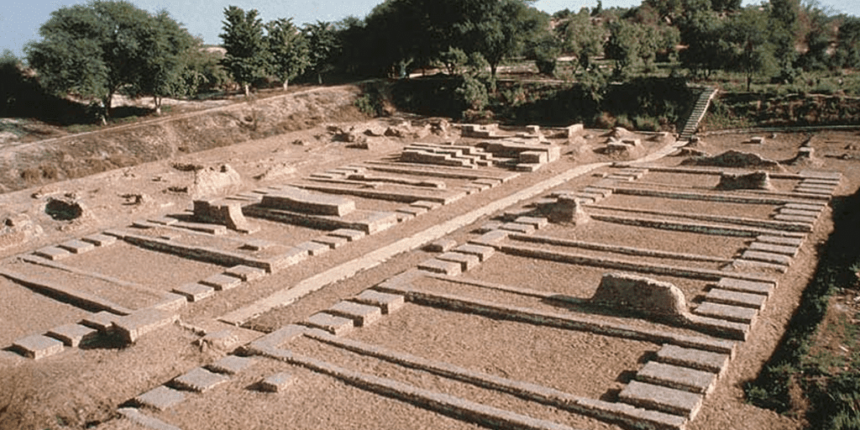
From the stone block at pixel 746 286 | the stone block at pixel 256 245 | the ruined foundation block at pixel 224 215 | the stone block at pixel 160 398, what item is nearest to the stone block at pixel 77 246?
the ruined foundation block at pixel 224 215

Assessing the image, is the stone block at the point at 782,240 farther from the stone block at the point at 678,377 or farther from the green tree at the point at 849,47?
the green tree at the point at 849,47

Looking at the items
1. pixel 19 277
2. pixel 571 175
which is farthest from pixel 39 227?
pixel 571 175

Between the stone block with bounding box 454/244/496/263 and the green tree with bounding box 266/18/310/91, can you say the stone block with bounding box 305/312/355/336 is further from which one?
the green tree with bounding box 266/18/310/91

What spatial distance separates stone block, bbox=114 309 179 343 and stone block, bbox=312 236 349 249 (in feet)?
14.3

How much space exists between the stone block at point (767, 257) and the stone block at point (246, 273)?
9.50m

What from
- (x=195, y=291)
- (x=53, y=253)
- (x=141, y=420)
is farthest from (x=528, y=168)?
(x=141, y=420)

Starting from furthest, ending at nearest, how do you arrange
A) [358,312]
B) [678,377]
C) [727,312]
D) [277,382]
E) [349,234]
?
[349,234] → [358,312] → [727,312] → [277,382] → [678,377]

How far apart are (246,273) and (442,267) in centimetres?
394

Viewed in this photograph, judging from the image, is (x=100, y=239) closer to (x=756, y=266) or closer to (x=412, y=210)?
(x=412, y=210)

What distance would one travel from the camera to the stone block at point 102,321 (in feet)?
35.7

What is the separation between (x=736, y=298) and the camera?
10547mm

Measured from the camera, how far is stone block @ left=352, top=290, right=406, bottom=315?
1120 centimetres

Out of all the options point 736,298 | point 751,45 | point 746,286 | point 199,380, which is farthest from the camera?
point 751,45

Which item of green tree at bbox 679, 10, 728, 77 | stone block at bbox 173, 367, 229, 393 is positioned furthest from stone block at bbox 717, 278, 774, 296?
green tree at bbox 679, 10, 728, 77
